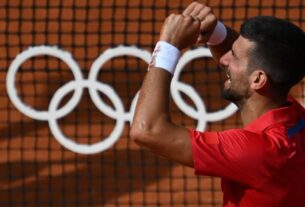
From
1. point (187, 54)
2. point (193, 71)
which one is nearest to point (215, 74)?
point (193, 71)

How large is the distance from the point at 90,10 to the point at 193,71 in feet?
4.33

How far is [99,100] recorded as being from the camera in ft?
27.0

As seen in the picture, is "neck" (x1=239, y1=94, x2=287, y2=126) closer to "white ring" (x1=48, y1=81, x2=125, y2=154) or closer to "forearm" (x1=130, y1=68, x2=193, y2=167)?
"forearm" (x1=130, y1=68, x2=193, y2=167)

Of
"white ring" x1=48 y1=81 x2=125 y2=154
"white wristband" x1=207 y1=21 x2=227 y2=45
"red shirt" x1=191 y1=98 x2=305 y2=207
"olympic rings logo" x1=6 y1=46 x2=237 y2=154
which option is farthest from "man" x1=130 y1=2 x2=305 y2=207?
"white ring" x1=48 y1=81 x2=125 y2=154

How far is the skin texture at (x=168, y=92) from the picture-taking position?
2998mm

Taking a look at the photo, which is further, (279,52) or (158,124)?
(279,52)

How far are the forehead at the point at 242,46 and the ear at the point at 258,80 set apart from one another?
0.27 ft

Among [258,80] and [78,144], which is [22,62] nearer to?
[78,144]

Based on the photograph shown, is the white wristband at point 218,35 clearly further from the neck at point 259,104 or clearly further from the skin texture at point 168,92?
the neck at point 259,104

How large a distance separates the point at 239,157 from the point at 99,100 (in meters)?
5.23

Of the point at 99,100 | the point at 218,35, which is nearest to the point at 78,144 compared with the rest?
the point at 99,100

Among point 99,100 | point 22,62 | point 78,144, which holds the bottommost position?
point 78,144

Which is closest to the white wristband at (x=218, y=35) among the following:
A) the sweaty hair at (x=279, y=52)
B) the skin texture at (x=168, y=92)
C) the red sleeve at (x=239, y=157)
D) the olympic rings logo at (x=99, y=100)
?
the skin texture at (x=168, y=92)

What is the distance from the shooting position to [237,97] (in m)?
3.22
